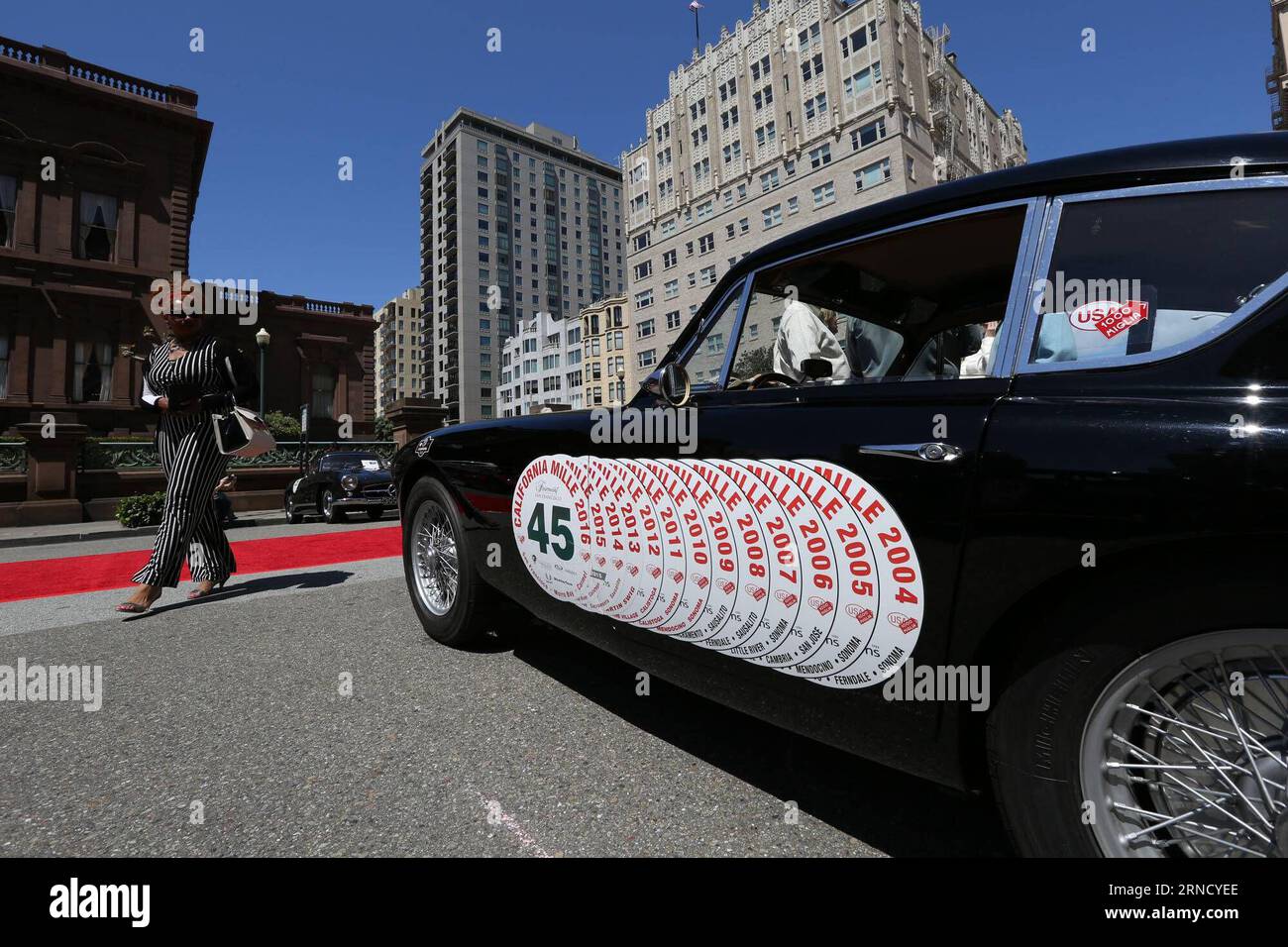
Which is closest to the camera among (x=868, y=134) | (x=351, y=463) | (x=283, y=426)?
(x=351, y=463)

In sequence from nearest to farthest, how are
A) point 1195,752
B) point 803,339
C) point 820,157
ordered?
point 1195,752 < point 803,339 < point 820,157

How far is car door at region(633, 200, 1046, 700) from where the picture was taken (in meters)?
1.39

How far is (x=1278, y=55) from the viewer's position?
43500 mm

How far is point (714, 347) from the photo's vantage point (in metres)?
2.34

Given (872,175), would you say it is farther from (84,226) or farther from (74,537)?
(74,537)

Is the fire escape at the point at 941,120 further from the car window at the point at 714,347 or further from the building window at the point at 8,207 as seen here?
the car window at the point at 714,347

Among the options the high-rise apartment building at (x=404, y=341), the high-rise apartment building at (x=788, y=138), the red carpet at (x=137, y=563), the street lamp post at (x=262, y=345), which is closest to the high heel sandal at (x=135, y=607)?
the red carpet at (x=137, y=563)

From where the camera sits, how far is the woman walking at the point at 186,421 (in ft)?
14.4

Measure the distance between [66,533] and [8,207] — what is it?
16.9m

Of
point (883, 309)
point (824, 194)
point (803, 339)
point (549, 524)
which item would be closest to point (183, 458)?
point (549, 524)

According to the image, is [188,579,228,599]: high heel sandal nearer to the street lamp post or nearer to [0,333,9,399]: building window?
the street lamp post

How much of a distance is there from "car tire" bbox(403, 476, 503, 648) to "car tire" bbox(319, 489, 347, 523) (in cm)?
971

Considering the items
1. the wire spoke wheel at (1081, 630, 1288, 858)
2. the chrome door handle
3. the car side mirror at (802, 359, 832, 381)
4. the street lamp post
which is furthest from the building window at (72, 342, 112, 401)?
the wire spoke wheel at (1081, 630, 1288, 858)
